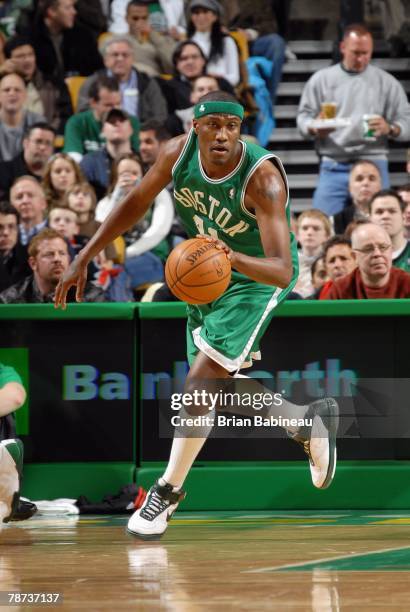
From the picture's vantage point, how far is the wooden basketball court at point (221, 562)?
4.04m

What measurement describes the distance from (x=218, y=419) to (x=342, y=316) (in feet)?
3.22

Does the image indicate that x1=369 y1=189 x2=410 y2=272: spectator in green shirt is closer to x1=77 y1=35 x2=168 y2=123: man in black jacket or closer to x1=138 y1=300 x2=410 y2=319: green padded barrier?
x1=138 y1=300 x2=410 y2=319: green padded barrier

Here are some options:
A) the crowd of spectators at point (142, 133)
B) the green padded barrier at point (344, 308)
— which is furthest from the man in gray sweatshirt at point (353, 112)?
the green padded barrier at point (344, 308)

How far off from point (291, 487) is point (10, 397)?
1.79 meters

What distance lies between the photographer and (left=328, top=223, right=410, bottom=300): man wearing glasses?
7.37m

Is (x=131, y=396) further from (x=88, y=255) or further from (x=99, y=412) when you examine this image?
(x=88, y=255)

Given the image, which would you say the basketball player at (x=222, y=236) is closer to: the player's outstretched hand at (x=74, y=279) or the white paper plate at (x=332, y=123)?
the player's outstretched hand at (x=74, y=279)

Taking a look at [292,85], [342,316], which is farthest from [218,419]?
[292,85]

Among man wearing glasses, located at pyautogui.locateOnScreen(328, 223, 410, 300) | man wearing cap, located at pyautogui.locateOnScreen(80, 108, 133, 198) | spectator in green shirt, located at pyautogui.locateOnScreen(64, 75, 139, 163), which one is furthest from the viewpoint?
spectator in green shirt, located at pyautogui.locateOnScreen(64, 75, 139, 163)

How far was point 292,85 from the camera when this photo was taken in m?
13.5

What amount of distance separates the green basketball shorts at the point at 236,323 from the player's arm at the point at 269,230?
0.45 meters

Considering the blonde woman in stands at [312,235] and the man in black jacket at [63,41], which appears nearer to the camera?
the blonde woman in stands at [312,235]

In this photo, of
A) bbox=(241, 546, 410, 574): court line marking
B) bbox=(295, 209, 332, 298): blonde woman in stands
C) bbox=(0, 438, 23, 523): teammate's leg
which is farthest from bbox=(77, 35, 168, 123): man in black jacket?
bbox=(241, 546, 410, 574): court line marking

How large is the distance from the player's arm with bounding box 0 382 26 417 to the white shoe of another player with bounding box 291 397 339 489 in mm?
1579
